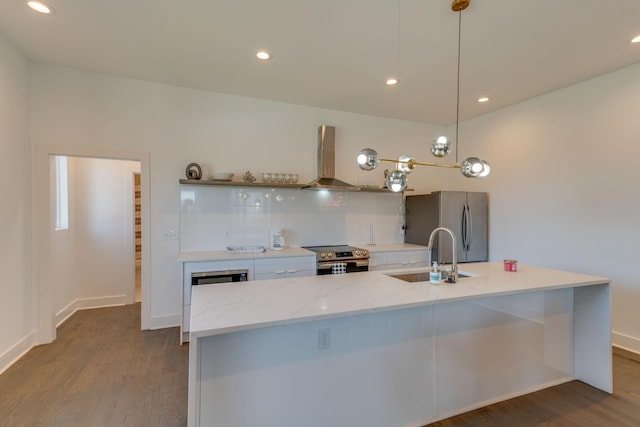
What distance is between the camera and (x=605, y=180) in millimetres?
3338

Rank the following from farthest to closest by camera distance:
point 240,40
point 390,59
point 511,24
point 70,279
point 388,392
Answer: point 70,279
point 390,59
point 240,40
point 511,24
point 388,392

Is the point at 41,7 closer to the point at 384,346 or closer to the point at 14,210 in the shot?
the point at 14,210

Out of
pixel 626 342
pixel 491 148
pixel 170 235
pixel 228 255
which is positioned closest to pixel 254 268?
pixel 228 255

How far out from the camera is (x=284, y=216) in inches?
168

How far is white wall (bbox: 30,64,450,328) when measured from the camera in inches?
130

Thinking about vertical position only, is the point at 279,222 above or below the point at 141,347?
above

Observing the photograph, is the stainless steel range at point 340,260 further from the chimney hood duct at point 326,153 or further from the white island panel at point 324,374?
the white island panel at point 324,374

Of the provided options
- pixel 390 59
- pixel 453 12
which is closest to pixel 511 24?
pixel 453 12

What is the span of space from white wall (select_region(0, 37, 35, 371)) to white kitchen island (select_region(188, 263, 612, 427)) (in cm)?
213

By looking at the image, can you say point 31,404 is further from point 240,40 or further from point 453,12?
point 453,12

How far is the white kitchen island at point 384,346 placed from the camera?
1.60 m

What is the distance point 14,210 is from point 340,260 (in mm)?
3320

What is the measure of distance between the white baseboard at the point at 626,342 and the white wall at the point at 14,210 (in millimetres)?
5907

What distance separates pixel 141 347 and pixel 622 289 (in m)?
5.00
